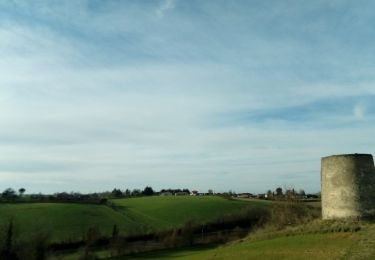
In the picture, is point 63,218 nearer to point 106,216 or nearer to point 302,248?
point 106,216

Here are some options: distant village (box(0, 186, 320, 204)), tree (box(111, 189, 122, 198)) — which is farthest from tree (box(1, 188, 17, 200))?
tree (box(111, 189, 122, 198))

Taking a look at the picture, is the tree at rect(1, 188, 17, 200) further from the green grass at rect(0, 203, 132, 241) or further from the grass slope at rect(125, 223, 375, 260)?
the grass slope at rect(125, 223, 375, 260)

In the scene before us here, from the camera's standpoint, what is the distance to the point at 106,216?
7244 centimetres

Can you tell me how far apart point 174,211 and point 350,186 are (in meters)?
53.3

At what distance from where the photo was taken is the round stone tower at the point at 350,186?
Answer: 29297mm

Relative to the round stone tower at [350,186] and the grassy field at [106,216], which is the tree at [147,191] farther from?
the round stone tower at [350,186]

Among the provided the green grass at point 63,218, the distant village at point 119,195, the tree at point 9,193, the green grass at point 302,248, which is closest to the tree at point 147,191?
the distant village at point 119,195

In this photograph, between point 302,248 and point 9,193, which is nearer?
point 302,248

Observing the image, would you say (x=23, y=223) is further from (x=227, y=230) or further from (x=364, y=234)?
(x=364, y=234)

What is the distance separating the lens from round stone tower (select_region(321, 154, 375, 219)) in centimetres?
2930

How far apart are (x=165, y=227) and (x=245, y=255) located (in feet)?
127

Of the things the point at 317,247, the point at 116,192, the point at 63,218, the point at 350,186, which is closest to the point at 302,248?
the point at 317,247

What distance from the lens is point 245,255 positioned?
2811 centimetres

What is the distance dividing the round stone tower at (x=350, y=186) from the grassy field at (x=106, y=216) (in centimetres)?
3527
